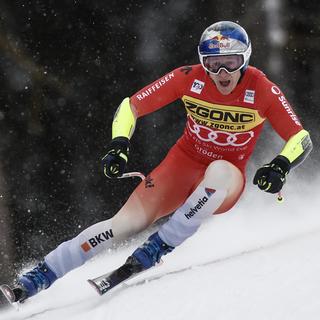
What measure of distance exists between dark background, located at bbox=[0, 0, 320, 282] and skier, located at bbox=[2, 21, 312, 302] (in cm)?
499

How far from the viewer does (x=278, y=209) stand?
7602 millimetres

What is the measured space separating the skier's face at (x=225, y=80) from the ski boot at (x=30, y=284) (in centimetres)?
165

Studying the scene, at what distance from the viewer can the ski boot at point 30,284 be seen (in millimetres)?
4414

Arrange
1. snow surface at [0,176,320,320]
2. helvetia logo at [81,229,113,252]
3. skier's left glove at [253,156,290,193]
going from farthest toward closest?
helvetia logo at [81,229,113,252] < skier's left glove at [253,156,290,193] < snow surface at [0,176,320,320]

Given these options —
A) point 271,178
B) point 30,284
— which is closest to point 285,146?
point 271,178

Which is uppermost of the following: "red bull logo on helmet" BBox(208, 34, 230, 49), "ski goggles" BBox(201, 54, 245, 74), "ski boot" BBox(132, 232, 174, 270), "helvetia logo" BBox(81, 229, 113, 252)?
"red bull logo on helmet" BBox(208, 34, 230, 49)

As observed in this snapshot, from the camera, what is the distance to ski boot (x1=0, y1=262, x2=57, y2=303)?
4414mm

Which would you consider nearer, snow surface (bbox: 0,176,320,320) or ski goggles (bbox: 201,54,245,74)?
snow surface (bbox: 0,176,320,320)

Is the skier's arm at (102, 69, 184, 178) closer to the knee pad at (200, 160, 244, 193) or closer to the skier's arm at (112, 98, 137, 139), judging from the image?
the skier's arm at (112, 98, 137, 139)

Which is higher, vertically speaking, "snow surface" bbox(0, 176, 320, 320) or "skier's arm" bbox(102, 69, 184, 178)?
"skier's arm" bbox(102, 69, 184, 178)

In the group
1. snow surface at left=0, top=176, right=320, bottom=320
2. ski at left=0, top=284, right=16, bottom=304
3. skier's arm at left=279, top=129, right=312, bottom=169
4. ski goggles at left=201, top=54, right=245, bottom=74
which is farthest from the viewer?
ski at left=0, top=284, right=16, bottom=304


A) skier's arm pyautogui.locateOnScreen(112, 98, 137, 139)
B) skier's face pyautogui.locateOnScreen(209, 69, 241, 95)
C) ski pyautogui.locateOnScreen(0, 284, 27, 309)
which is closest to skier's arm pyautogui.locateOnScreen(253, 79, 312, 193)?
skier's face pyautogui.locateOnScreen(209, 69, 241, 95)

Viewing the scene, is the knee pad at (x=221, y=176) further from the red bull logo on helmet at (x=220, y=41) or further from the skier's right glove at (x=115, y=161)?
the red bull logo on helmet at (x=220, y=41)

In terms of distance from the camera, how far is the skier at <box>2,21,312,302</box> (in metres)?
4.28
